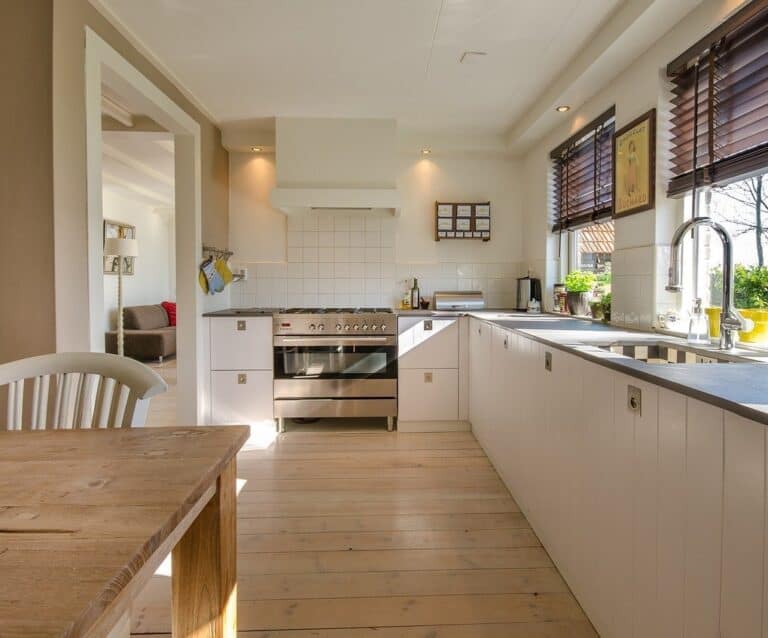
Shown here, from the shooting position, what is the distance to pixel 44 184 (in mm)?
1994

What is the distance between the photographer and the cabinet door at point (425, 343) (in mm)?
3566

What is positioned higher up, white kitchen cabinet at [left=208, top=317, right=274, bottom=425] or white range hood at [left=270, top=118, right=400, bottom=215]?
white range hood at [left=270, top=118, right=400, bottom=215]

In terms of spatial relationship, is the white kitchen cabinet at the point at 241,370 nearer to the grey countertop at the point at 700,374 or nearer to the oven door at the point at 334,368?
the oven door at the point at 334,368

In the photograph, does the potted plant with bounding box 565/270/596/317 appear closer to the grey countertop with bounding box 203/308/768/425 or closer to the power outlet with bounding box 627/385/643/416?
the grey countertop with bounding box 203/308/768/425

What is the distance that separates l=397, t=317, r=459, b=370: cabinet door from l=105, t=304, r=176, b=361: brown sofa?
4.36 m

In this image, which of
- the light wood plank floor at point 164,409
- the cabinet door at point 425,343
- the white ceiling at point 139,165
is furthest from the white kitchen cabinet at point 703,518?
the white ceiling at point 139,165

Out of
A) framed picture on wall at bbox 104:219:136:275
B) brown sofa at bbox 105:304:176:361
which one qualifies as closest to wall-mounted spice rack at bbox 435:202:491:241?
brown sofa at bbox 105:304:176:361

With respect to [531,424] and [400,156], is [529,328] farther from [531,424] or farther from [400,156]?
[400,156]

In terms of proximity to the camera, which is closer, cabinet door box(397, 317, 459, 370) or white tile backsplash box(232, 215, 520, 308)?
cabinet door box(397, 317, 459, 370)

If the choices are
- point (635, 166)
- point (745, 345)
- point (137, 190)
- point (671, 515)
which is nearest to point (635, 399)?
point (671, 515)

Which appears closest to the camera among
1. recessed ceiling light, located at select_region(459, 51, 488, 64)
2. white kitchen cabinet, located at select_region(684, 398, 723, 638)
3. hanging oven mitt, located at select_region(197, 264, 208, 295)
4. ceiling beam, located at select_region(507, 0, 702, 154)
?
white kitchen cabinet, located at select_region(684, 398, 723, 638)

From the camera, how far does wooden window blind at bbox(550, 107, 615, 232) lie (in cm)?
290

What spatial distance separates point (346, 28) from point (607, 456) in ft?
7.49

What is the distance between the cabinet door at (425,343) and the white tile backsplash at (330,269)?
0.61m
